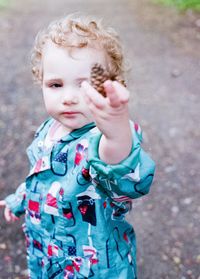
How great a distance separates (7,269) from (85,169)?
1519 mm

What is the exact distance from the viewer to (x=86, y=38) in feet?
5.12

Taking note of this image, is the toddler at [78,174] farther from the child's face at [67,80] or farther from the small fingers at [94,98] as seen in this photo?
the small fingers at [94,98]

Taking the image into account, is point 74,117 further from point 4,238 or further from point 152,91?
point 152,91

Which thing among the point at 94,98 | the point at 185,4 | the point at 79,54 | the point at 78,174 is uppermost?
the point at 185,4

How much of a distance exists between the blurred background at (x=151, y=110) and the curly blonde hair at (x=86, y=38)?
2.32ft

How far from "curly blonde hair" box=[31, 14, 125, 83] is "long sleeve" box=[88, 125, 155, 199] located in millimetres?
362

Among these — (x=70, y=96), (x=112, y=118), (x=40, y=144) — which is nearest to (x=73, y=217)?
(x=40, y=144)

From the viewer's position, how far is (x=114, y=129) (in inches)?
45.9

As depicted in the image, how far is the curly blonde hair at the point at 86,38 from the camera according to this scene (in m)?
1.56

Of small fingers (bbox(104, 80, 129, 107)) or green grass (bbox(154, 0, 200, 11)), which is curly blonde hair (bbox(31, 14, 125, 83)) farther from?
green grass (bbox(154, 0, 200, 11))

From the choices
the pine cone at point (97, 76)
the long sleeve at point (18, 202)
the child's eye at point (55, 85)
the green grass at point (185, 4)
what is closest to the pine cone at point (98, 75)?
the pine cone at point (97, 76)

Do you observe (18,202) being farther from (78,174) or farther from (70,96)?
(70,96)

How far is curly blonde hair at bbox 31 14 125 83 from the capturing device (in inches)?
61.4

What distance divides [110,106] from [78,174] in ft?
1.72
